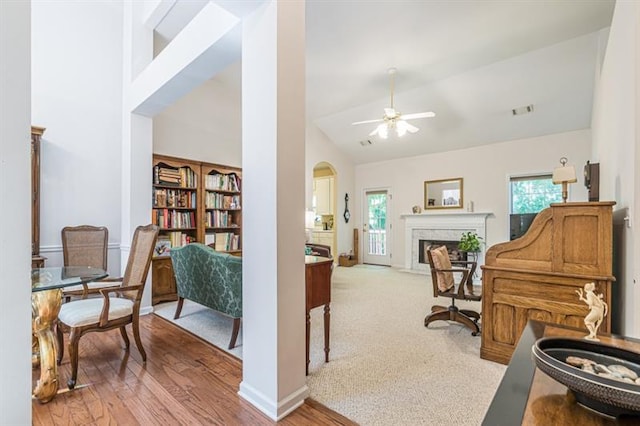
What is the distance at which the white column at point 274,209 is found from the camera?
69.2 inches

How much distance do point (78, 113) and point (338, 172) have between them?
5249 mm

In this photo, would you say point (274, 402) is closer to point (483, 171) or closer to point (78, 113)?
point (78, 113)

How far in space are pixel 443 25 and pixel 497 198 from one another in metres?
3.69

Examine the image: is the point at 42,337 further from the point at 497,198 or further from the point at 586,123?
the point at 586,123

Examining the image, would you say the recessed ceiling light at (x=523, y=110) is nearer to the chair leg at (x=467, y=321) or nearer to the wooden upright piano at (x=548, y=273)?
the wooden upright piano at (x=548, y=273)

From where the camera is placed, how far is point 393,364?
7.91ft

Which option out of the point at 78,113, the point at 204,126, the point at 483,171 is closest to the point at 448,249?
the point at 483,171

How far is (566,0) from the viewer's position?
3254 millimetres

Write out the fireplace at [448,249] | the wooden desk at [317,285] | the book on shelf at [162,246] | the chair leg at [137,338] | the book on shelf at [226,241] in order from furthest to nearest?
the fireplace at [448,249], the book on shelf at [226,241], the book on shelf at [162,246], the chair leg at [137,338], the wooden desk at [317,285]

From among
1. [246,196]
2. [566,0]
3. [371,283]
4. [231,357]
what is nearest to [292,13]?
[246,196]
